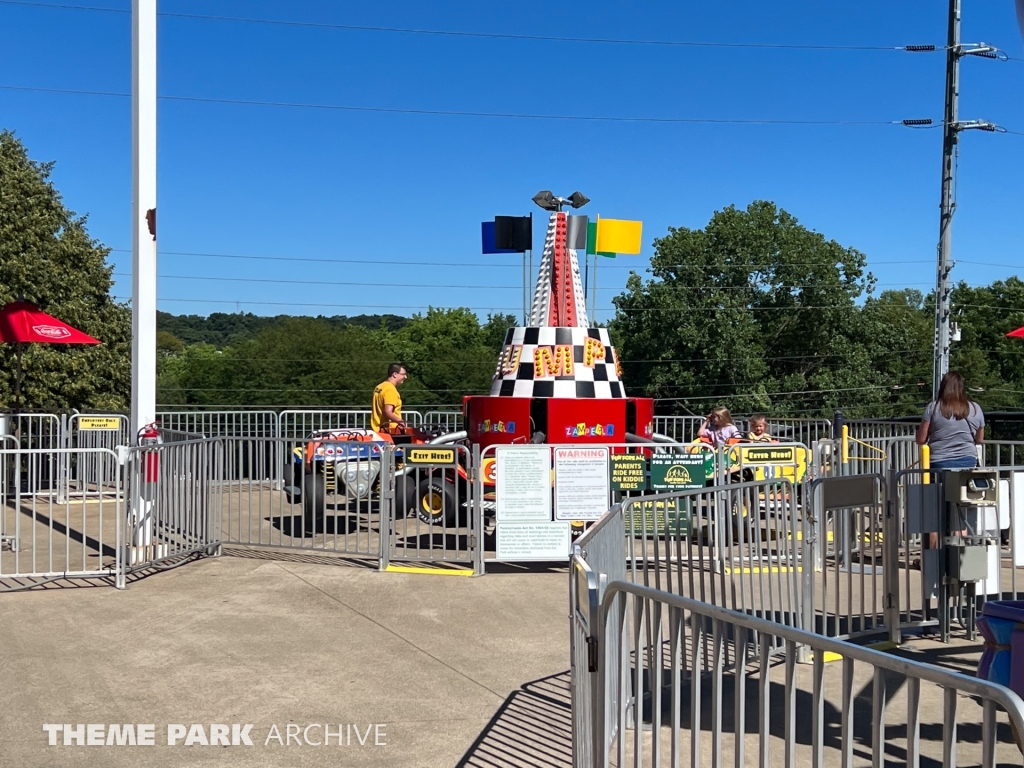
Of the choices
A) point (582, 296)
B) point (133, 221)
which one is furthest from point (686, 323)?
point (133, 221)

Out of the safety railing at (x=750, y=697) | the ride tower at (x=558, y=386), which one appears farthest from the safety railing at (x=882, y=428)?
the safety railing at (x=750, y=697)

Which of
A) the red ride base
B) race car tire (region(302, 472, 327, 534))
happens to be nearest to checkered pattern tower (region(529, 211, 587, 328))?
the red ride base

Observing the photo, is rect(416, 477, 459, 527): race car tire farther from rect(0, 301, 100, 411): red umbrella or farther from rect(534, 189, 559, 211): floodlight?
rect(0, 301, 100, 411): red umbrella

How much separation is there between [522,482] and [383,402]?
408cm

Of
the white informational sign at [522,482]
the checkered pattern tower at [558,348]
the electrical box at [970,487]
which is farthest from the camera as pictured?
the checkered pattern tower at [558,348]

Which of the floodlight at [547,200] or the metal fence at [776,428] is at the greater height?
the floodlight at [547,200]

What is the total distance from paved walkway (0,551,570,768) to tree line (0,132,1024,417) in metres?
12.0

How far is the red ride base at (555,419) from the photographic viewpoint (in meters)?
11.8

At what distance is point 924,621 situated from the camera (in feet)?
23.4

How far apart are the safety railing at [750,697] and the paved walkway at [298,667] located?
2.94ft

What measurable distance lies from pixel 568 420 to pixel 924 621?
208 inches

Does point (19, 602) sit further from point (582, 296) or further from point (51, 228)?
point (51, 228)

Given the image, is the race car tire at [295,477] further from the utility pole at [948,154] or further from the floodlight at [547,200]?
the utility pole at [948,154]

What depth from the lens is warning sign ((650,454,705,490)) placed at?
32.5 feet
